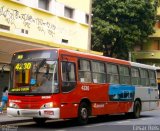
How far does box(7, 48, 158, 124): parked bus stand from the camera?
16125mm

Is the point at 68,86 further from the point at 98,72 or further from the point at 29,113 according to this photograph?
the point at 98,72

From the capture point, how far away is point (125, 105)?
70.6ft

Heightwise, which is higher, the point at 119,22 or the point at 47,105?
the point at 119,22

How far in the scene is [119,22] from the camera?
1683 inches

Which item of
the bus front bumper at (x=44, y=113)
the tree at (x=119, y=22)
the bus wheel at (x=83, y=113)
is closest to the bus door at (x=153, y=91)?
the bus wheel at (x=83, y=113)

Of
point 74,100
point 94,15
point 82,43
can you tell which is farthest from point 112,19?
point 74,100

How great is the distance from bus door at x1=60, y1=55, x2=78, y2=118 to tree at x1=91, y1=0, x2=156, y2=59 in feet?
79.6

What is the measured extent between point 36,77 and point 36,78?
0.04 metres

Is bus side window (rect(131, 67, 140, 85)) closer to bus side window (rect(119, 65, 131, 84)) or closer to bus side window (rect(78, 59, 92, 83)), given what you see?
bus side window (rect(119, 65, 131, 84))

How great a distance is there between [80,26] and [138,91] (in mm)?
9540

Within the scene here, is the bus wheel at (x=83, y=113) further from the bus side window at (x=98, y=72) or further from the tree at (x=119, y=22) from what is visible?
the tree at (x=119, y=22)

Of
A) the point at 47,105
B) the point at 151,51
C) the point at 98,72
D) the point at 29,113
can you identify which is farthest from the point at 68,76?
the point at 151,51

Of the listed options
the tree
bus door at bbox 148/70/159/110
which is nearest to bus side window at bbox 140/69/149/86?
bus door at bbox 148/70/159/110

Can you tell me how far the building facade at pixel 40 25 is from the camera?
76.4 ft
